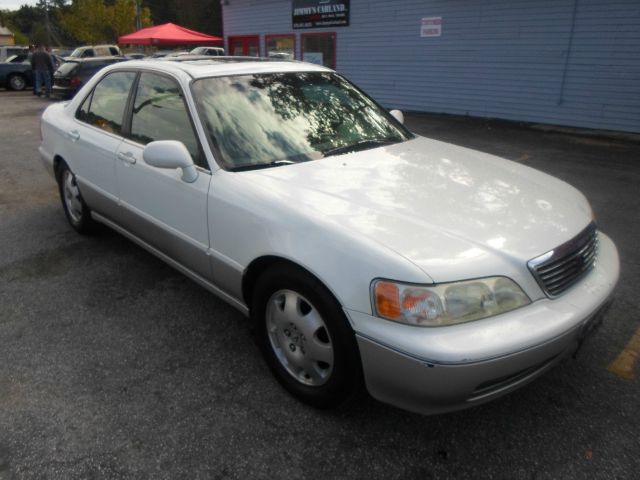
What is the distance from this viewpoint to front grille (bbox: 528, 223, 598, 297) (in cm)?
213

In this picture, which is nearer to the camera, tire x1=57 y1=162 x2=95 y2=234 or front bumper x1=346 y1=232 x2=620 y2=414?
front bumper x1=346 y1=232 x2=620 y2=414

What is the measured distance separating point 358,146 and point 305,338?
1.36 m

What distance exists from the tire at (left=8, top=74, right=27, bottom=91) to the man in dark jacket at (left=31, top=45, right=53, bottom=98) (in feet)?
8.91

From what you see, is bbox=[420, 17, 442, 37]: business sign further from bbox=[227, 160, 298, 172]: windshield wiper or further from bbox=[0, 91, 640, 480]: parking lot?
bbox=[227, 160, 298, 172]: windshield wiper


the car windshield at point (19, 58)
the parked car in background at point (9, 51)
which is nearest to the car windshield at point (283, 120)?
the car windshield at point (19, 58)

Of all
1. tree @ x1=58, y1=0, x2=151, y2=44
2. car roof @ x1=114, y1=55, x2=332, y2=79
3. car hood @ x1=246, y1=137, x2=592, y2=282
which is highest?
tree @ x1=58, y1=0, x2=151, y2=44

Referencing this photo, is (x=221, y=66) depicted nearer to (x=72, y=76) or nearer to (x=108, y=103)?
(x=108, y=103)

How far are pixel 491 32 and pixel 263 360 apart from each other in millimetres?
10804

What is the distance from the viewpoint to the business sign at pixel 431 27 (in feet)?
40.2

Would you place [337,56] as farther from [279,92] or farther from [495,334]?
[495,334]

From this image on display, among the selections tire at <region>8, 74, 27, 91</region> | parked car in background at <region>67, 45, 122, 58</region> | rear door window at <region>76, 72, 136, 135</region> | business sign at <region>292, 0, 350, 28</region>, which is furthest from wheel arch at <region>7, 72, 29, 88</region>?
rear door window at <region>76, 72, 136, 135</region>

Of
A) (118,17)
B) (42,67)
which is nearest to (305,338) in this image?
(42,67)

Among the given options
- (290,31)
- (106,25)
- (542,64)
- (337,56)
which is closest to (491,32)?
(542,64)

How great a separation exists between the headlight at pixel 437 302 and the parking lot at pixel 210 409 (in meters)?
0.67
